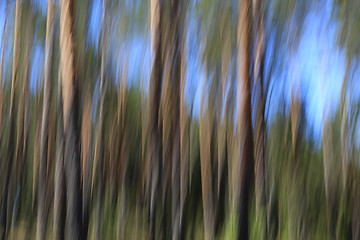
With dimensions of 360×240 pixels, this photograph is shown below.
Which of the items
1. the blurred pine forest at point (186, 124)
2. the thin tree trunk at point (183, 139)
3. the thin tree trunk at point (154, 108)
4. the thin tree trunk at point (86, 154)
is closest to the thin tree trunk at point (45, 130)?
the blurred pine forest at point (186, 124)

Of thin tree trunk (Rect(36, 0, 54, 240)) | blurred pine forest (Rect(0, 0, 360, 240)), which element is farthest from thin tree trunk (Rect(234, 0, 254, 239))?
thin tree trunk (Rect(36, 0, 54, 240))

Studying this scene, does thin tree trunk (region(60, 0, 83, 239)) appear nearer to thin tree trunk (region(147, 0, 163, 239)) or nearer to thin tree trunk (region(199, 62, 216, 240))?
thin tree trunk (region(147, 0, 163, 239))

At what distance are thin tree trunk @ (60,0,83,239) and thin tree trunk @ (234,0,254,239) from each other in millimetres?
635

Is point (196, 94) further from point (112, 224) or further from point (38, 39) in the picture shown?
point (38, 39)

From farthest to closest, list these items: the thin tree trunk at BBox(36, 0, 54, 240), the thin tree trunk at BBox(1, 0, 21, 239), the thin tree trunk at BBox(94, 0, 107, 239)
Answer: the thin tree trunk at BBox(1, 0, 21, 239)
the thin tree trunk at BBox(36, 0, 54, 240)
the thin tree trunk at BBox(94, 0, 107, 239)

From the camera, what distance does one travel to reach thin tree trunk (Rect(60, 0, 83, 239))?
61.9 inches

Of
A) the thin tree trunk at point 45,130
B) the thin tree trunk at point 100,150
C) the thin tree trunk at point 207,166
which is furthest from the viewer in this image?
the thin tree trunk at point 45,130

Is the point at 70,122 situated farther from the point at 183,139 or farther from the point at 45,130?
the point at 183,139

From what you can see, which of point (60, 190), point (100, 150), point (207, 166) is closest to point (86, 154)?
point (100, 150)

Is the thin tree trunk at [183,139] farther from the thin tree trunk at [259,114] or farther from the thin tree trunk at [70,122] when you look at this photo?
the thin tree trunk at [70,122]

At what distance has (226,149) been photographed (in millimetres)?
1367

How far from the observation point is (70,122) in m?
1.62

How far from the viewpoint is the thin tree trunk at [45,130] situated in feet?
5.54

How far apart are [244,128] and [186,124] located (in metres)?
0.22
